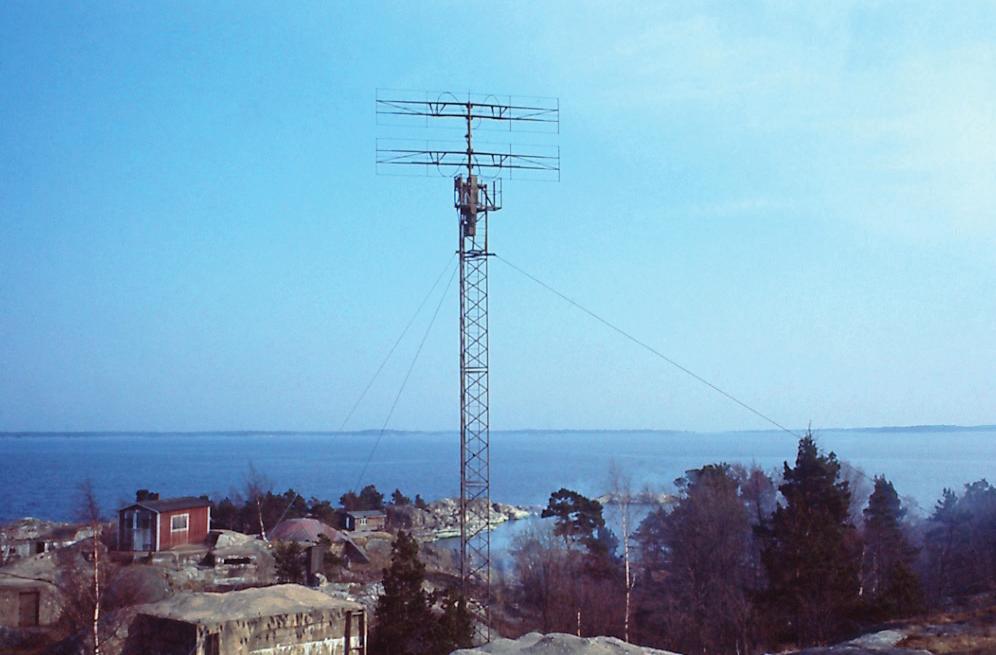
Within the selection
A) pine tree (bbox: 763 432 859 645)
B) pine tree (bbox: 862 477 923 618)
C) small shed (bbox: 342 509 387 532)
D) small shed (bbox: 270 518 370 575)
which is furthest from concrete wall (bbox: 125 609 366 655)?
small shed (bbox: 342 509 387 532)

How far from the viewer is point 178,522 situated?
36.6 meters

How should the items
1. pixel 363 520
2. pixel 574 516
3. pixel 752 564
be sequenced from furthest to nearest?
pixel 363 520, pixel 574 516, pixel 752 564

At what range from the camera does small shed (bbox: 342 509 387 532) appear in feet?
180

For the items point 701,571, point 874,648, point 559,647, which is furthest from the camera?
point 701,571

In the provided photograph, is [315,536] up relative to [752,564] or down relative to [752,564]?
up

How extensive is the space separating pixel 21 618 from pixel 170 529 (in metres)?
12.3

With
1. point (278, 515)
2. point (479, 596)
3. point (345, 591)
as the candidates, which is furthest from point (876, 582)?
point (278, 515)

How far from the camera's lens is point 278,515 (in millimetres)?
51250

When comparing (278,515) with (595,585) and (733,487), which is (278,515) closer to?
(595,585)

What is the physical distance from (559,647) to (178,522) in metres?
28.1

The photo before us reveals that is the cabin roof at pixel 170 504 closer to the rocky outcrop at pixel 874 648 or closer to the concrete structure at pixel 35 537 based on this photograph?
the concrete structure at pixel 35 537

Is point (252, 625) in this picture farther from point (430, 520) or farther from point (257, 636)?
point (430, 520)

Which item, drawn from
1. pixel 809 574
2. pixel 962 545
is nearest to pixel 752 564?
pixel 962 545

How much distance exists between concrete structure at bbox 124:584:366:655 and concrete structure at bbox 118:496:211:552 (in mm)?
19260
